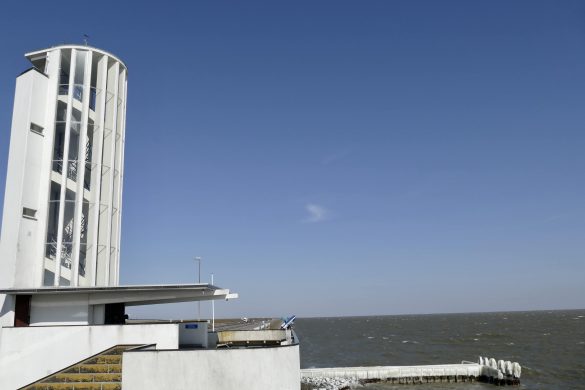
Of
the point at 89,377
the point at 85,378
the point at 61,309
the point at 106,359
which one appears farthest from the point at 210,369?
the point at 61,309

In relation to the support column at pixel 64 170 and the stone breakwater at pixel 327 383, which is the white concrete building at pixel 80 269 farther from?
the stone breakwater at pixel 327 383

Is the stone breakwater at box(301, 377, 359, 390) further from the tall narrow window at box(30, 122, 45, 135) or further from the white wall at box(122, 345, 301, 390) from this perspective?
the tall narrow window at box(30, 122, 45, 135)

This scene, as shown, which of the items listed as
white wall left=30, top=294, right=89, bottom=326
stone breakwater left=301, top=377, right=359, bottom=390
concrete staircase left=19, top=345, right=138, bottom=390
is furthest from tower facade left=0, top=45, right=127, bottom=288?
stone breakwater left=301, top=377, right=359, bottom=390

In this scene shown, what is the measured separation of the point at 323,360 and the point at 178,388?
6448 centimetres

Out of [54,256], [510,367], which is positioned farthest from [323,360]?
[54,256]

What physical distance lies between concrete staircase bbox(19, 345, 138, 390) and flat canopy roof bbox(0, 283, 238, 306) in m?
4.14

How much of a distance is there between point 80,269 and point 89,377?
37.3 ft

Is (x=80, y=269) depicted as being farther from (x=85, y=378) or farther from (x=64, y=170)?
(x=85, y=378)

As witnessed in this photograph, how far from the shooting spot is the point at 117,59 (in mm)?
35406

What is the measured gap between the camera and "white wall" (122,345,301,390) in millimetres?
21625

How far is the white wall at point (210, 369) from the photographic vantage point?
21.6 meters

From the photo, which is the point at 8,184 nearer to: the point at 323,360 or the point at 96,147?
the point at 96,147

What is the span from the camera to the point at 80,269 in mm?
31281

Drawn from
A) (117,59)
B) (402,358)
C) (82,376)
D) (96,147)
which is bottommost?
(402,358)
